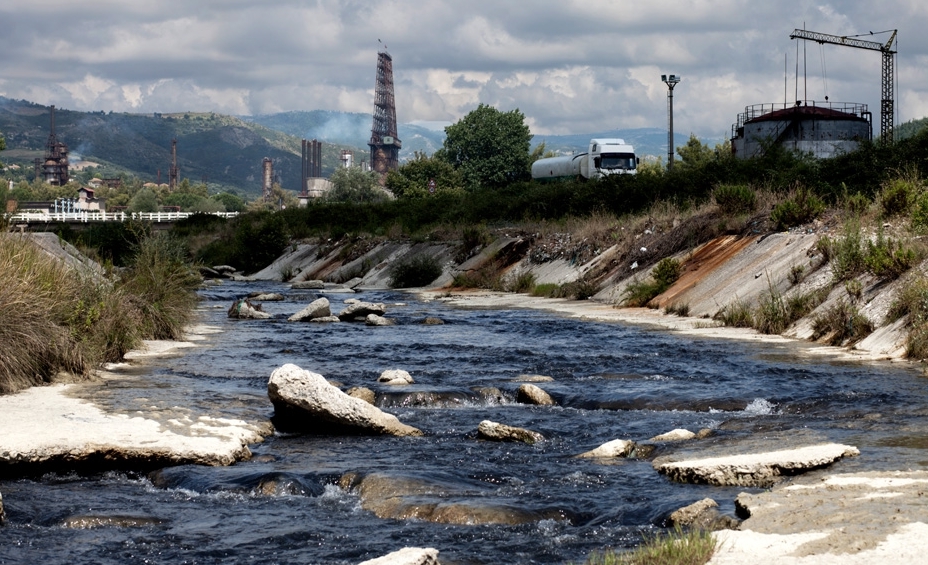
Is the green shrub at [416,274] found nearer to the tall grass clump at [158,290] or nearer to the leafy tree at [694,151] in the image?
the tall grass clump at [158,290]

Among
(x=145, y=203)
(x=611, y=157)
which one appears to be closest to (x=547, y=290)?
(x=611, y=157)

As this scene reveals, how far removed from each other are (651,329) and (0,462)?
16.5 m

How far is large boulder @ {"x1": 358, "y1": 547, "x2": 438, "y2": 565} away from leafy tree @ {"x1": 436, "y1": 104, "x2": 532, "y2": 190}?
123 metres

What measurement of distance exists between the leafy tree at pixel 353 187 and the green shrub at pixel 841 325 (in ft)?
291

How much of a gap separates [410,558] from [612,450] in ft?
15.1

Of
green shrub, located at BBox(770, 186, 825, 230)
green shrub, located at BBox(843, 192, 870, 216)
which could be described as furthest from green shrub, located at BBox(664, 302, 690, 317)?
green shrub, located at BBox(843, 192, 870, 216)

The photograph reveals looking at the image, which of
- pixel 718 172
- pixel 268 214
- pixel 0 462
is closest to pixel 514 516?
pixel 0 462

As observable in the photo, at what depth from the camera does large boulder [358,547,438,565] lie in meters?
7.03

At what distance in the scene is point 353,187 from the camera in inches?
4336

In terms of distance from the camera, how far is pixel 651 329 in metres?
24.7

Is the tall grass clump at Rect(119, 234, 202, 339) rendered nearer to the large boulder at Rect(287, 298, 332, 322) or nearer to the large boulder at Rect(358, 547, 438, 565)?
the large boulder at Rect(287, 298, 332, 322)

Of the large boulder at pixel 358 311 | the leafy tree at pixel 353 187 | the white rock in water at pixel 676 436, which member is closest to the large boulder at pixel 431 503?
the white rock in water at pixel 676 436

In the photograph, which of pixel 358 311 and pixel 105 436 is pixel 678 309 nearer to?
pixel 358 311

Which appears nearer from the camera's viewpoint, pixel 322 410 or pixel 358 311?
pixel 322 410
